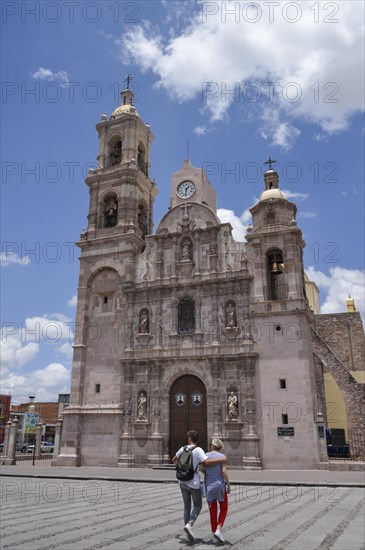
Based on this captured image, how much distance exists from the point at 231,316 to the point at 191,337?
2767 mm

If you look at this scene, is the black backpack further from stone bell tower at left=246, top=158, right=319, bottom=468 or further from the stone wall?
the stone wall

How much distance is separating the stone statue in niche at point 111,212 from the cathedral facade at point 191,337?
114 mm

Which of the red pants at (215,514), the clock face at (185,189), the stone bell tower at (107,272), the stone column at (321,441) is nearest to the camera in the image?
the red pants at (215,514)

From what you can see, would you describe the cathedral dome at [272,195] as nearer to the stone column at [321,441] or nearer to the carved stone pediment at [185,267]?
the carved stone pediment at [185,267]

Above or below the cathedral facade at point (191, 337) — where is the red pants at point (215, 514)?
below

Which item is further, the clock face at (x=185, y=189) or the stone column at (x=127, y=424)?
the clock face at (x=185, y=189)

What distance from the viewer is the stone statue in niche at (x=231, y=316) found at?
2794 cm

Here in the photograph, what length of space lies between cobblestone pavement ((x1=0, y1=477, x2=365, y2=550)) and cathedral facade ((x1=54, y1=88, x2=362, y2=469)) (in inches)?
379

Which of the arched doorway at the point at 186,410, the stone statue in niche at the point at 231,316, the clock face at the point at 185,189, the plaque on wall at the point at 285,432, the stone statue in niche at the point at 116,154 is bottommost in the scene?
the plaque on wall at the point at 285,432

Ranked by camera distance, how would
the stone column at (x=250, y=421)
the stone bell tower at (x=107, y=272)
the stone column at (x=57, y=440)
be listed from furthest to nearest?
1. the stone column at (x=57, y=440)
2. the stone bell tower at (x=107, y=272)
3. the stone column at (x=250, y=421)

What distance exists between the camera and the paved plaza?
808cm

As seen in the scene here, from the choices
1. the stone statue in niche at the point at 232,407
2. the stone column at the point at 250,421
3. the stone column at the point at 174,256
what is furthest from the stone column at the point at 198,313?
the stone statue in niche at the point at 232,407

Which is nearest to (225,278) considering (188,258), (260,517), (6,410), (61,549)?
(188,258)

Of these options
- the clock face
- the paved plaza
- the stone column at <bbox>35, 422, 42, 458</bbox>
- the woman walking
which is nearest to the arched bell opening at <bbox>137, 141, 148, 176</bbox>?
the clock face
